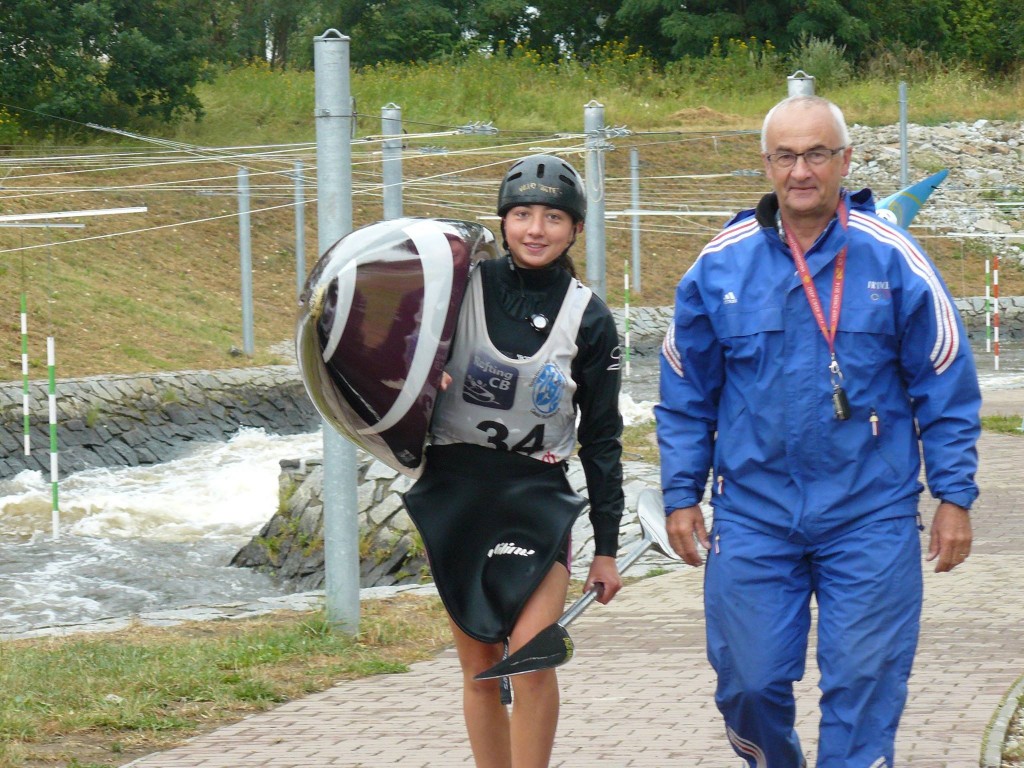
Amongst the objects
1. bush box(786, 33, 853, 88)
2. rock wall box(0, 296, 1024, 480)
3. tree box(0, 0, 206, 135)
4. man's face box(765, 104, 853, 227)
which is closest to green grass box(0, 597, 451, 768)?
man's face box(765, 104, 853, 227)

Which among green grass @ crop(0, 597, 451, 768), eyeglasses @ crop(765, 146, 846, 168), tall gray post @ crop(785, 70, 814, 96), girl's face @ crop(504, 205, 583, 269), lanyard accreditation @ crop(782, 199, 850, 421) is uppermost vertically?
tall gray post @ crop(785, 70, 814, 96)

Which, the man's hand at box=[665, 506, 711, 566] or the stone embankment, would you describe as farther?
the stone embankment

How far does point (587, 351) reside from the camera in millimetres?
4168

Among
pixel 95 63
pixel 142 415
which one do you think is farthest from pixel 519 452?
pixel 95 63

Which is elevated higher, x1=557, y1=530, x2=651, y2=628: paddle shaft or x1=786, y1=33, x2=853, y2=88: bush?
x1=786, y1=33, x2=853, y2=88: bush

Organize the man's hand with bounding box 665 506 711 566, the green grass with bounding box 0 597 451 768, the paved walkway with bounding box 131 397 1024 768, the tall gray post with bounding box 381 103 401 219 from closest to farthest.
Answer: the man's hand with bounding box 665 506 711 566 < the paved walkway with bounding box 131 397 1024 768 < the green grass with bounding box 0 597 451 768 < the tall gray post with bounding box 381 103 401 219

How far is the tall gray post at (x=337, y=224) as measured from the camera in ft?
24.5

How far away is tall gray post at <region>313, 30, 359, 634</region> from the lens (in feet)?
24.5

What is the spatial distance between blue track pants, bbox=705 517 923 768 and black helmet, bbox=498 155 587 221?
3.18 feet

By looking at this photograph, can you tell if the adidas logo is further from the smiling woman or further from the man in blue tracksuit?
the man in blue tracksuit

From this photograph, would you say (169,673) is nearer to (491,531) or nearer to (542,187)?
(491,531)

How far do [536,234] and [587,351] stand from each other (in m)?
0.33

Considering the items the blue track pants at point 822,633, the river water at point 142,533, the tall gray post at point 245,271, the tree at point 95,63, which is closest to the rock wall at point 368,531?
the river water at point 142,533

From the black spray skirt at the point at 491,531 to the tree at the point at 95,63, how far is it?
30.6 m
